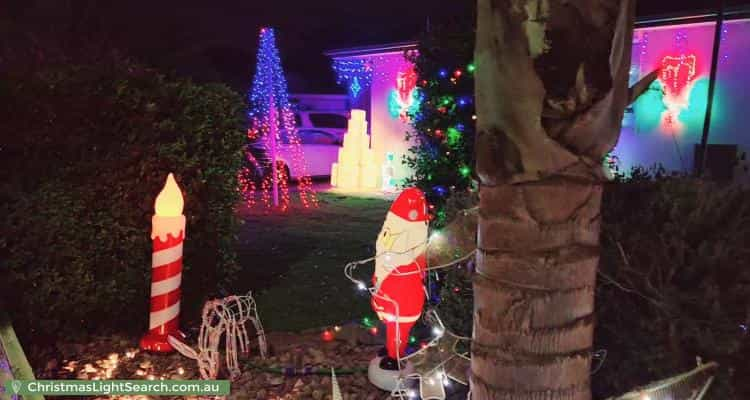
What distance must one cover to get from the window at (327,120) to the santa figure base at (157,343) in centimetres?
1382

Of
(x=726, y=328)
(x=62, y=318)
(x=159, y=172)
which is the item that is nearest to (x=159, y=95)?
(x=159, y=172)

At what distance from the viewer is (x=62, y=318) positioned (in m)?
4.46

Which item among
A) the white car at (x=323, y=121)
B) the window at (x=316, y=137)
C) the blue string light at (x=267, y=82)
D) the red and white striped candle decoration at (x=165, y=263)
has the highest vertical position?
the blue string light at (x=267, y=82)

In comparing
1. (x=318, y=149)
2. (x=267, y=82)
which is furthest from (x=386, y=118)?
(x=267, y=82)

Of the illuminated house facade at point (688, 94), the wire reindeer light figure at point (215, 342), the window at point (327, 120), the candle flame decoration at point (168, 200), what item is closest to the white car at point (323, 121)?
the window at point (327, 120)

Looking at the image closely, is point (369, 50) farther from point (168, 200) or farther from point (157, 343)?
point (157, 343)

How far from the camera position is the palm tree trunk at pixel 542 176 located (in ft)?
4.91

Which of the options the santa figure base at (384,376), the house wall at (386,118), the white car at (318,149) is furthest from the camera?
the white car at (318,149)

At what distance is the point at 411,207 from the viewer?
141 inches

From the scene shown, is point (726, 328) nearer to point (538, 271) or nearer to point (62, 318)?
point (538, 271)

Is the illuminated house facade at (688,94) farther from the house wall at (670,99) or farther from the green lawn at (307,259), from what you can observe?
the green lawn at (307,259)

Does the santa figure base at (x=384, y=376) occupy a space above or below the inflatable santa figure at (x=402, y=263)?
below

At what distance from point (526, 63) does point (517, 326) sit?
2.26 ft

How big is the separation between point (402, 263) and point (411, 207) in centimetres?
35
